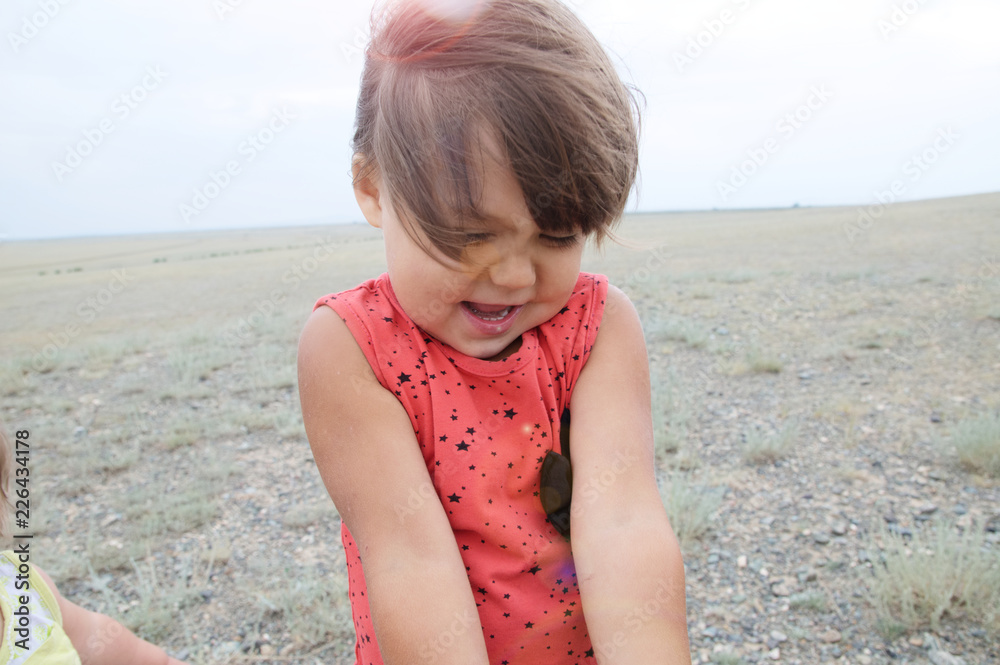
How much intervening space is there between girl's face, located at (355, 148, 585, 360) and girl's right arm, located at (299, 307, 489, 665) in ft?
0.48

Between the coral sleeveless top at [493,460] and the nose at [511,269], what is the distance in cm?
18

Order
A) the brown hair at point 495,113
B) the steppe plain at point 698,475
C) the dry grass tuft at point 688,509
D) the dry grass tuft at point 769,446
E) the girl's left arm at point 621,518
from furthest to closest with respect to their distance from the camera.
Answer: the dry grass tuft at point 769,446, the dry grass tuft at point 688,509, the steppe plain at point 698,475, the girl's left arm at point 621,518, the brown hair at point 495,113

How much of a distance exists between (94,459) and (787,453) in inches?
181

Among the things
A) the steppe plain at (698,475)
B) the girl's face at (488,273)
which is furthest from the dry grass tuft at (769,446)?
the girl's face at (488,273)

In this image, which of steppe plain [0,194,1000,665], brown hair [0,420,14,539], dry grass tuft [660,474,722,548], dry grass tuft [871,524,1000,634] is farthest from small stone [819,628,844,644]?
brown hair [0,420,14,539]

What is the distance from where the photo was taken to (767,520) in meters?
3.12

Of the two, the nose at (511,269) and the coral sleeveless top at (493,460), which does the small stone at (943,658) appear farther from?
the nose at (511,269)

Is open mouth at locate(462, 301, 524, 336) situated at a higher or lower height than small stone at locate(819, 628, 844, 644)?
higher

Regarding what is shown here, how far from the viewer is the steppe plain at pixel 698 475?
253cm

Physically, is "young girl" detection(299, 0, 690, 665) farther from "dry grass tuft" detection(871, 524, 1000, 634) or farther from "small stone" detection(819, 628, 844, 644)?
"dry grass tuft" detection(871, 524, 1000, 634)

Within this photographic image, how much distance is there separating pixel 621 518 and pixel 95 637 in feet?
5.08

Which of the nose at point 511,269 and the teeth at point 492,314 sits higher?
the nose at point 511,269

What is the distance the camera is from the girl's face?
924 mm

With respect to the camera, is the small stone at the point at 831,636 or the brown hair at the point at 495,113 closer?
the brown hair at the point at 495,113
